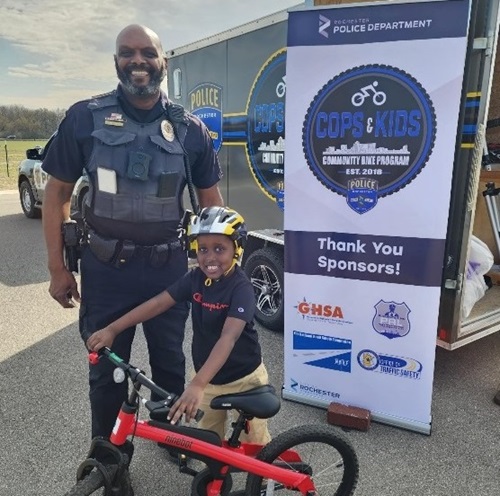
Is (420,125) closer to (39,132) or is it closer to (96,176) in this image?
(96,176)

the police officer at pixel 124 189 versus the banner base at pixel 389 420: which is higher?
the police officer at pixel 124 189

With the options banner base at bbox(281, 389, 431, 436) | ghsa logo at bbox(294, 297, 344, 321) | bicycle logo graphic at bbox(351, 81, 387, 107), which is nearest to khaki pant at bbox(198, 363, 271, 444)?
ghsa logo at bbox(294, 297, 344, 321)

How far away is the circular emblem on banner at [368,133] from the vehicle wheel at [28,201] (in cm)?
860

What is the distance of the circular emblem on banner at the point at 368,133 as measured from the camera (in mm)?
2609

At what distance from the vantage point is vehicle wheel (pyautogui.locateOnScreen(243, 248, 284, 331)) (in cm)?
434

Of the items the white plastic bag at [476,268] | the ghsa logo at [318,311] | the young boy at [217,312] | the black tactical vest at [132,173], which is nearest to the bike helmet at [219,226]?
the young boy at [217,312]

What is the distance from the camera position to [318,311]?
311 centimetres

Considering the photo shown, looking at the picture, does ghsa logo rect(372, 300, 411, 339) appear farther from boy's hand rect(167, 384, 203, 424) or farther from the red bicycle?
boy's hand rect(167, 384, 203, 424)

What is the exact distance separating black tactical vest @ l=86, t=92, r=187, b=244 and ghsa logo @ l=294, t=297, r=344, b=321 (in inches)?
46.1

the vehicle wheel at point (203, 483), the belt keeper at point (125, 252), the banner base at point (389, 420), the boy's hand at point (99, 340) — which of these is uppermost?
the belt keeper at point (125, 252)

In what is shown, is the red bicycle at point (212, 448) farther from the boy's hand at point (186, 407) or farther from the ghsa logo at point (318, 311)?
the ghsa logo at point (318, 311)

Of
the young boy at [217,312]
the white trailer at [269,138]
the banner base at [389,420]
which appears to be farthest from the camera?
the banner base at [389,420]

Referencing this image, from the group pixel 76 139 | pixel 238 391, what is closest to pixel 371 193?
pixel 238 391

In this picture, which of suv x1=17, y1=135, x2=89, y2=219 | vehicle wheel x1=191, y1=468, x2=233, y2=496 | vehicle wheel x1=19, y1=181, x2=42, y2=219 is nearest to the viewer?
vehicle wheel x1=191, y1=468, x2=233, y2=496
